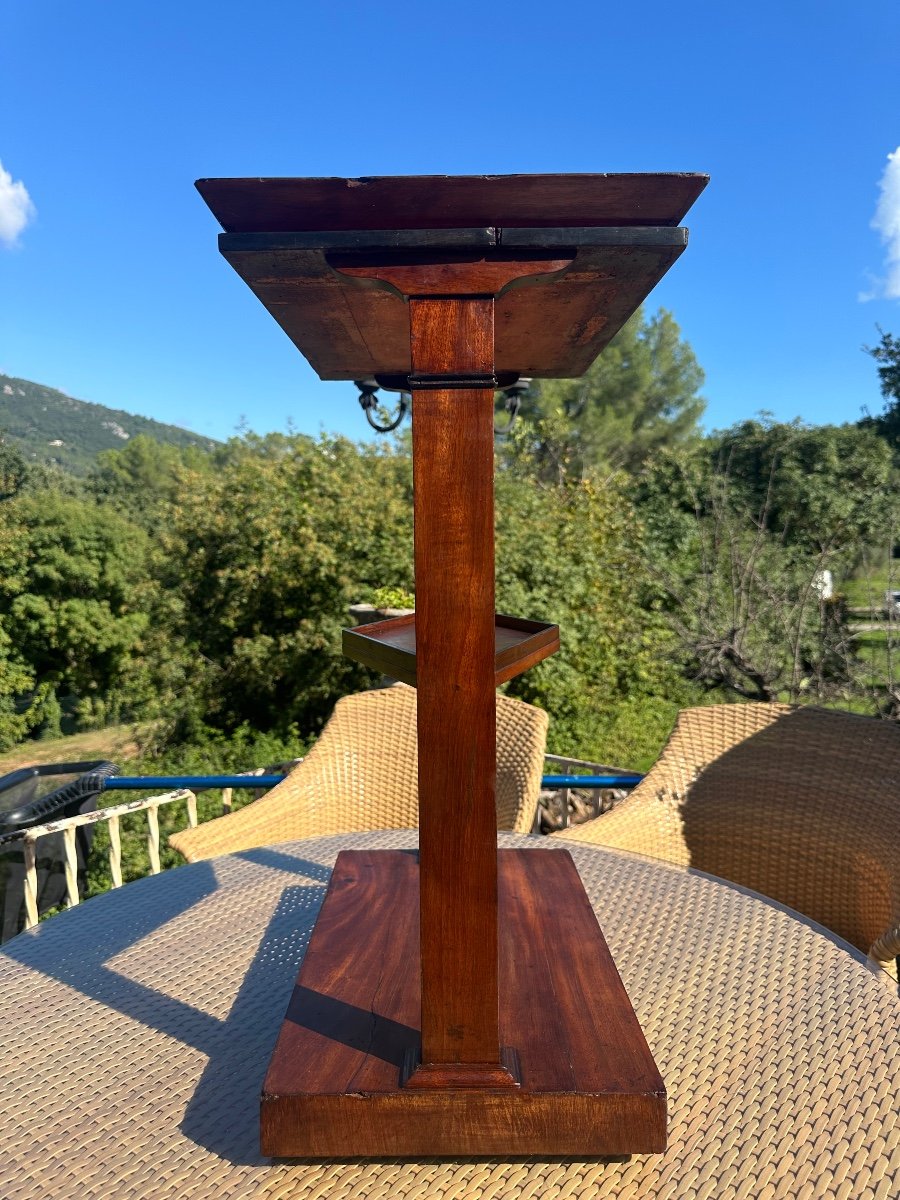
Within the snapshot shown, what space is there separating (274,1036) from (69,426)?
63.8 meters

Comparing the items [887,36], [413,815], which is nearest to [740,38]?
[887,36]

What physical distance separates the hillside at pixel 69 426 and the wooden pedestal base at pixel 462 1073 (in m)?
49.1

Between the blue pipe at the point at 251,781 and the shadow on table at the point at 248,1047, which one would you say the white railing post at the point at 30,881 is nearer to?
the blue pipe at the point at 251,781

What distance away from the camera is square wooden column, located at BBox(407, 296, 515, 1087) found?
2.36ft

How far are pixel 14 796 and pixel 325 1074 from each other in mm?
2705

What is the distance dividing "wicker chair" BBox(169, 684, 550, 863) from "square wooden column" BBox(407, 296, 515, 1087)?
1087 mm

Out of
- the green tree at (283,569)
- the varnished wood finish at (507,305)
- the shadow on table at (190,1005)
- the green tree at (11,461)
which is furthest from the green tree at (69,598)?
the varnished wood finish at (507,305)

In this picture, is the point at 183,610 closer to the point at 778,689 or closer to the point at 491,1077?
the point at 778,689

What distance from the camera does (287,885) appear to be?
1.48 m

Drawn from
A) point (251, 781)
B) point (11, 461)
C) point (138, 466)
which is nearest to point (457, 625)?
point (251, 781)

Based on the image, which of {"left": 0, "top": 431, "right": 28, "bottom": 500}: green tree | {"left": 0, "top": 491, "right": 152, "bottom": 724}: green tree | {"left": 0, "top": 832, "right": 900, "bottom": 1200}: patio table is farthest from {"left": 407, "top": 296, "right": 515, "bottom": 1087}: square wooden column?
{"left": 0, "top": 431, "right": 28, "bottom": 500}: green tree

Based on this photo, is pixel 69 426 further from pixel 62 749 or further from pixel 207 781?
pixel 207 781

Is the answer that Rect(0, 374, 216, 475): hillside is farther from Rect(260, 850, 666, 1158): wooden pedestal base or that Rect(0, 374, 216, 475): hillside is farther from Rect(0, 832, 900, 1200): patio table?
Rect(260, 850, 666, 1158): wooden pedestal base

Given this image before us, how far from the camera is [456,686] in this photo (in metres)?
0.74
